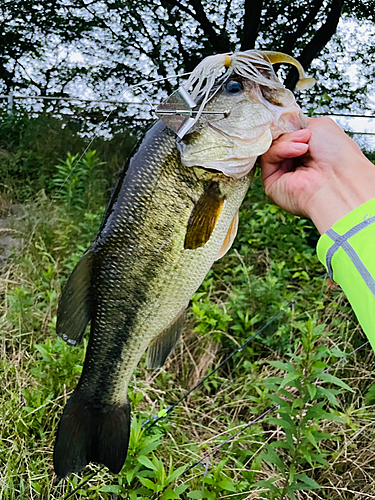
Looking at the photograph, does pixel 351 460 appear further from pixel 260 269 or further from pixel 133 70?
pixel 133 70

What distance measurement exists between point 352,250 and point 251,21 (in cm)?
558

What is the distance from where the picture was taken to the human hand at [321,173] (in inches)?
44.2

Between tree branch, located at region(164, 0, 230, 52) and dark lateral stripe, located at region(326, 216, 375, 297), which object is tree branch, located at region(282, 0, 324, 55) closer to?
tree branch, located at region(164, 0, 230, 52)

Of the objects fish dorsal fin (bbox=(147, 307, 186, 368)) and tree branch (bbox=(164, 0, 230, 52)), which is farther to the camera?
tree branch (bbox=(164, 0, 230, 52))

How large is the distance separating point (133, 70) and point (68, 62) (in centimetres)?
121

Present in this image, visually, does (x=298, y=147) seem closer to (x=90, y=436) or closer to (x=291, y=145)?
(x=291, y=145)

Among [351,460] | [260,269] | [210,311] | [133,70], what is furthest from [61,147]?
[351,460]

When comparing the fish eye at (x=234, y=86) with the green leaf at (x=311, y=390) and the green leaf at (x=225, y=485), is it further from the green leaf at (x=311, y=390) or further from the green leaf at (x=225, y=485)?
the green leaf at (x=225, y=485)

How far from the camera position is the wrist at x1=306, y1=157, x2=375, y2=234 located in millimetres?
1098

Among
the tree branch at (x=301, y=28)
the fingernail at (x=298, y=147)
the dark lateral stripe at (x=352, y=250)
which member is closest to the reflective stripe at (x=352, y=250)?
the dark lateral stripe at (x=352, y=250)

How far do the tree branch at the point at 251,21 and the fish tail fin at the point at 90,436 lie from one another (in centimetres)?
550

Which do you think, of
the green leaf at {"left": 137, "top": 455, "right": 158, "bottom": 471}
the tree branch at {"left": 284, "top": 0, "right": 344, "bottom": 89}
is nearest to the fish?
the green leaf at {"left": 137, "top": 455, "right": 158, "bottom": 471}

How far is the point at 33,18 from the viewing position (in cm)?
741

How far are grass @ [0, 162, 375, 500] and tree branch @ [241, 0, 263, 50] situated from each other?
2.98 meters
